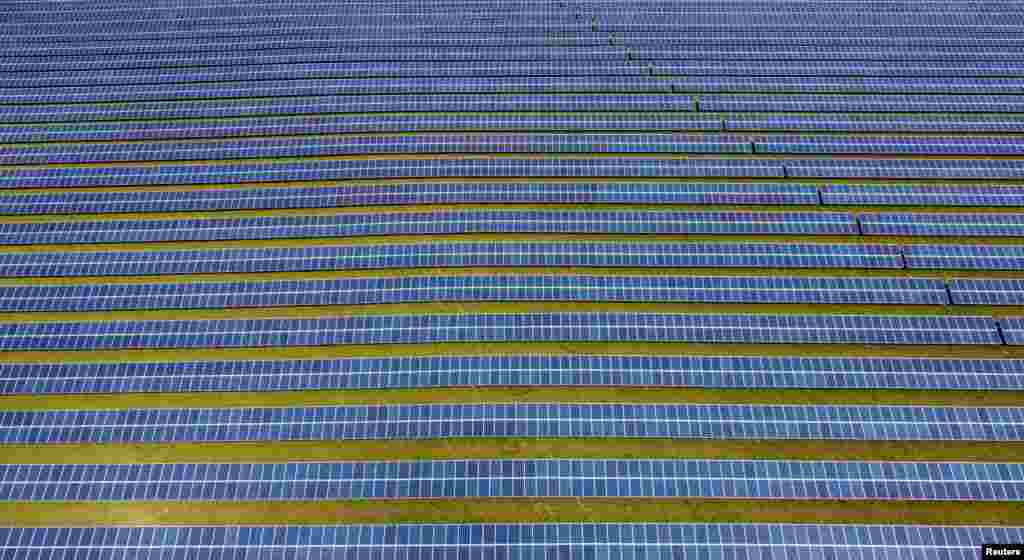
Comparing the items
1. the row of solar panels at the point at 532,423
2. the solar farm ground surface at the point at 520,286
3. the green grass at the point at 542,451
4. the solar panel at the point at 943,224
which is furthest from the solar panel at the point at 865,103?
the green grass at the point at 542,451

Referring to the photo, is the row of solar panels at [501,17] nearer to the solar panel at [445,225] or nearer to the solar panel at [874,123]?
the solar panel at [874,123]

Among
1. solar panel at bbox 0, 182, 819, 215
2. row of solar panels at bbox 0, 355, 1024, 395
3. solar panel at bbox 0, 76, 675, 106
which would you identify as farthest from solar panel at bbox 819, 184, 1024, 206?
solar panel at bbox 0, 76, 675, 106

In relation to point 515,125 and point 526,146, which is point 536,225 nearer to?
point 526,146

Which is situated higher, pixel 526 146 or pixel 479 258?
pixel 526 146

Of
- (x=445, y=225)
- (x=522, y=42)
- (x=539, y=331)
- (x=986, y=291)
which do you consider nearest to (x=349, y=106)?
(x=445, y=225)

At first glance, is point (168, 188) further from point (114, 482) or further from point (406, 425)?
point (406, 425)
